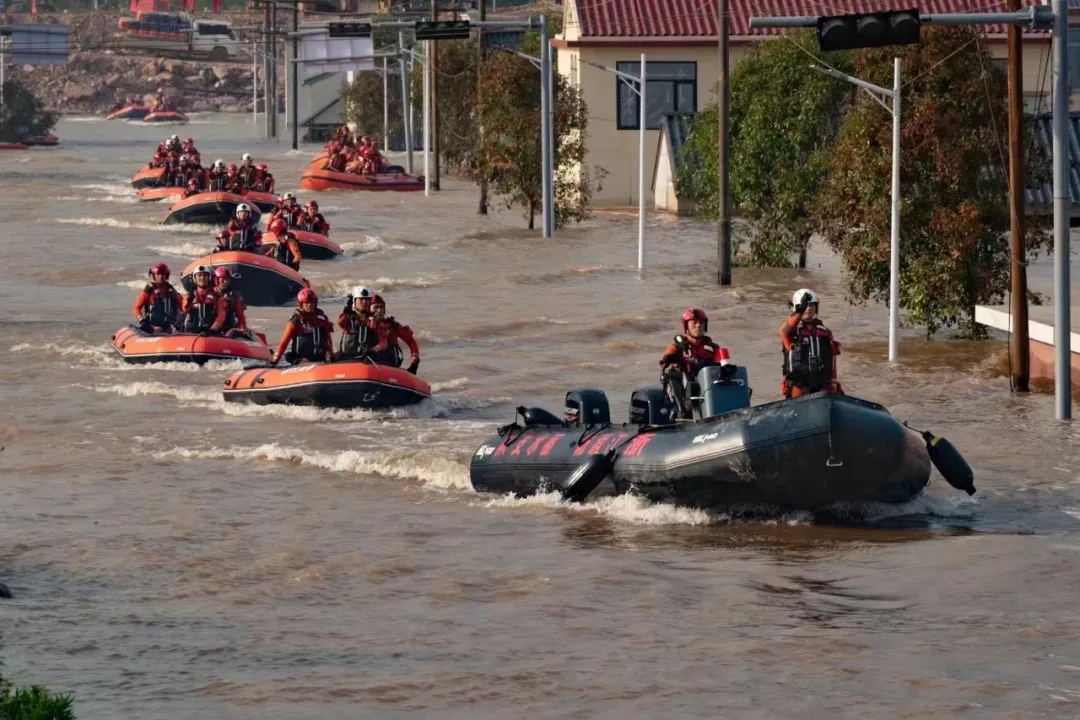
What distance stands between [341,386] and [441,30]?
20427 mm

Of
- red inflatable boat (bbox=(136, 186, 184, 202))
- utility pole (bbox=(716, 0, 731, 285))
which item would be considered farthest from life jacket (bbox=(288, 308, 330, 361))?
red inflatable boat (bbox=(136, 186, 184, 202))

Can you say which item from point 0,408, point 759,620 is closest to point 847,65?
point 0,408

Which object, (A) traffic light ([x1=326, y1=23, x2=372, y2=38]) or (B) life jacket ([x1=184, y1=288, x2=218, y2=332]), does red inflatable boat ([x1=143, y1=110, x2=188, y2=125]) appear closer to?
(A) traffic light ([x1=326, y1=23, x2=372, y2=38])

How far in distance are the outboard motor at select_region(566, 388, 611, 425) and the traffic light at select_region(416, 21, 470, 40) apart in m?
24.0

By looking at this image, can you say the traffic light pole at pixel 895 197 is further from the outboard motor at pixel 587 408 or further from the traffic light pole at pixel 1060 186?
the outboard motor at pixel 587 408

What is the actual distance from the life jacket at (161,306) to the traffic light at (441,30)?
14.5 metres

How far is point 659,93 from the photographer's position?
57.9m

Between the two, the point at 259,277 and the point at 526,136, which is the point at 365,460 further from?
the point at 526,136

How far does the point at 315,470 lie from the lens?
73.2 feet

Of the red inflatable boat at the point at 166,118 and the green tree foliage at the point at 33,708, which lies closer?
the green tree foliage at the point at 33,708

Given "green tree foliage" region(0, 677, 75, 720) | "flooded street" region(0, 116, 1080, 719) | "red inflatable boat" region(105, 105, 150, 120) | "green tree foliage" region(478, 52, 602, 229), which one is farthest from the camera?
"red inflatable boat" region(105, 105, 150, 120)

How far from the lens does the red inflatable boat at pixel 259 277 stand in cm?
3734

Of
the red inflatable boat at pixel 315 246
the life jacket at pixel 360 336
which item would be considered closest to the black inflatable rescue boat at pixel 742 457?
the life jacket at pixel 360 336

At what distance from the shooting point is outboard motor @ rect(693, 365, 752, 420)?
1959cm
